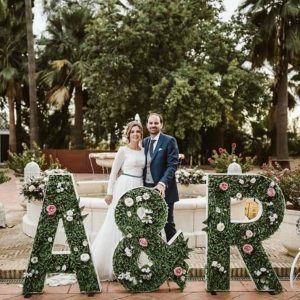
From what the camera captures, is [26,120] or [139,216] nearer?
[139,216]

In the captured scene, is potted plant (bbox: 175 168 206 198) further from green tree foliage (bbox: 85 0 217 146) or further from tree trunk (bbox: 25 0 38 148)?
green tree foliage (bbox: 85 0 217 146)

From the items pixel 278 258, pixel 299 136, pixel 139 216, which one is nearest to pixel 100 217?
pixel 139 216

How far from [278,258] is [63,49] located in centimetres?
2044

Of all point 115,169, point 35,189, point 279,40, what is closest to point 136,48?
point 279,40

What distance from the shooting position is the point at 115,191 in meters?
5.54

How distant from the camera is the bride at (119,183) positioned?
5.36 metres

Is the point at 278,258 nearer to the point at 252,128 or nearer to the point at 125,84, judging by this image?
the point at 125,84

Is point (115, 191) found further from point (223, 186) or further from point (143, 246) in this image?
point (223, 186)

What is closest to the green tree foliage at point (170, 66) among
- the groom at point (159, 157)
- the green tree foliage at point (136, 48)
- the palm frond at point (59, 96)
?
the green tree foliage at point (136, 48)

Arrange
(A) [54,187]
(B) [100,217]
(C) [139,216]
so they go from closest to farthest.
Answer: (A) [54,187] < (C) [139,216] < (B) [100,217]

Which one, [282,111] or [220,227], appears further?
[282,111]

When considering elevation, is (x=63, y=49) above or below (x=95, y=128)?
above

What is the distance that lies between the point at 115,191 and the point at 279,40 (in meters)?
18.3

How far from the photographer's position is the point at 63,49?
2470 centimetres
